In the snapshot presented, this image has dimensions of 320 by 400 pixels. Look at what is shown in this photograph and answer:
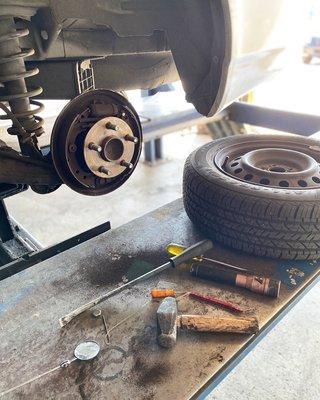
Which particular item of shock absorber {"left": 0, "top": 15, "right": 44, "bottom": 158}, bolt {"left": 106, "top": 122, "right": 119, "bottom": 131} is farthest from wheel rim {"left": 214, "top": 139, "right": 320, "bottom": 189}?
shock absorber {"left": 0, "top": 15, "right": 44, "bottom": 158}

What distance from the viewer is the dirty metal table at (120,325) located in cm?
72

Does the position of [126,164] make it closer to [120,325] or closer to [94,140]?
[94,140]

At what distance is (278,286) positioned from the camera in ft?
3.02

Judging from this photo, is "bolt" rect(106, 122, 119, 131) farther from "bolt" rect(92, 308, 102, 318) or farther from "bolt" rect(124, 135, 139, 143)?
"bolt" rect(92, 308, 102, 318)

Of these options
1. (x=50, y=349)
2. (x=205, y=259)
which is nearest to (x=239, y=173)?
(x=205, y=259)

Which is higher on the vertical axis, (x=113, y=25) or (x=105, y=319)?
(x=113, y=25)

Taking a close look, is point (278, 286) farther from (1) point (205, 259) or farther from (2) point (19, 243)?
(2) point (19, 243)

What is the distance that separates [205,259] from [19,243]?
0.77 meters

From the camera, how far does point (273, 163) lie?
1.27m

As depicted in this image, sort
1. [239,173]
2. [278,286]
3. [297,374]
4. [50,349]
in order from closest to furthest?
[50,349] < [278,286] < [239,173] < [297,374]

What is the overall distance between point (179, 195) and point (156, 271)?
1798 millimetres

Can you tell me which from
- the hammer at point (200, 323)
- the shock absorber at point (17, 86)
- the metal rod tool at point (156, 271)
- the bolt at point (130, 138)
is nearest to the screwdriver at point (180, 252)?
the metal rod tool at point (156, 271)

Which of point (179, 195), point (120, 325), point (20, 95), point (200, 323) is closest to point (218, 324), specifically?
point (200, 323)

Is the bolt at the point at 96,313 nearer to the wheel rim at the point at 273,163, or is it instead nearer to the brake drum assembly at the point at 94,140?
the brake drum assembly at the point at 94,140
